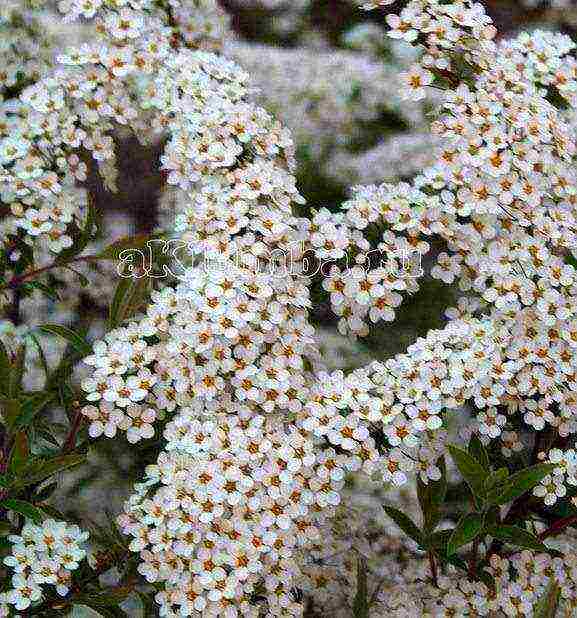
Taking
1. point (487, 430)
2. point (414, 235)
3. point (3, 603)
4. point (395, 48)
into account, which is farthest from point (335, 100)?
point (3, 603)

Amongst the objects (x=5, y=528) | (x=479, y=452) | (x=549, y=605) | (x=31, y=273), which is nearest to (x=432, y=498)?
(x=479, y=452)

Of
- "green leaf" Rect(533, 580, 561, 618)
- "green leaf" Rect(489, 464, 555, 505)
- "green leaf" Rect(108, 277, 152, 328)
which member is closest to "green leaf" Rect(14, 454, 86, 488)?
"green leaf" Rect(108, 277, 152, 328)

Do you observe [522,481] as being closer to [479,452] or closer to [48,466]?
[479,452]

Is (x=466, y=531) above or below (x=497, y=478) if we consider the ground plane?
below

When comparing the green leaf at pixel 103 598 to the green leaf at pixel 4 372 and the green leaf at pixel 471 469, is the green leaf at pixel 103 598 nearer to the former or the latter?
the green leaf at pixel 4 372

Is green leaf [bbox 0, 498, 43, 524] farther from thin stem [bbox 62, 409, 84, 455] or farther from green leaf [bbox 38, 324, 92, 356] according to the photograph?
green leaf [bbox 38, 324, 92, 356]
